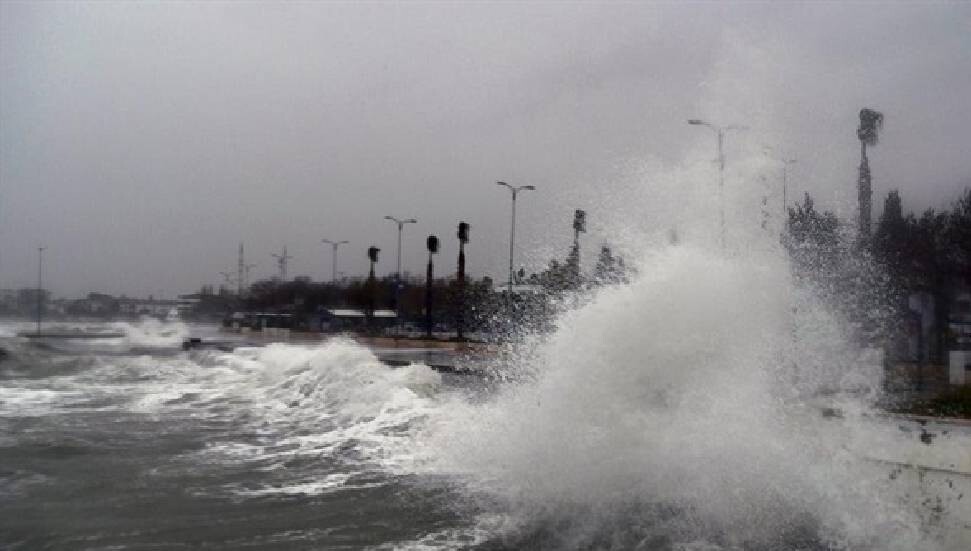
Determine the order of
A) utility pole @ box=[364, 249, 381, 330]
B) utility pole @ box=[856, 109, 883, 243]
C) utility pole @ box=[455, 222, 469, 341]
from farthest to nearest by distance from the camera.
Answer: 1. utility pole @ box=[364, 249, 381, 330]
2. utility pole @ box=[455, 222, 469, 341]
3. utility pole @ box=[856, 109, 883, 243]

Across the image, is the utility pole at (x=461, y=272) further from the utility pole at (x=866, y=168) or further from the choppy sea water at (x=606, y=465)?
the choppy sea water at (x=606, y=465)

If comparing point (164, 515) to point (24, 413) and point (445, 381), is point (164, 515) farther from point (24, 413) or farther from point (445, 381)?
point (24, 413)

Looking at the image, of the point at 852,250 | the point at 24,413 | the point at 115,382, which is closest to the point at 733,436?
→ the point at 852,250

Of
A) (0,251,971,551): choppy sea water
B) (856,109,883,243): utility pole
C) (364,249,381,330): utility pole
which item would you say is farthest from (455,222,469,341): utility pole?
(0,251,971,551): choppy sea water

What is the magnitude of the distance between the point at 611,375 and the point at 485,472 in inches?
80.7

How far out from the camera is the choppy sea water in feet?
24.6

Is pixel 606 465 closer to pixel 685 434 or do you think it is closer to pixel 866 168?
pixel 685 434

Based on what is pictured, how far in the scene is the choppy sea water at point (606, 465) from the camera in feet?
24.6

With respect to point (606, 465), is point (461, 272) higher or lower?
higher

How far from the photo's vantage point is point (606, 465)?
28.2 feet

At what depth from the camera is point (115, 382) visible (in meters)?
27.6

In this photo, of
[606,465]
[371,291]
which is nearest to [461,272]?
[371,291]

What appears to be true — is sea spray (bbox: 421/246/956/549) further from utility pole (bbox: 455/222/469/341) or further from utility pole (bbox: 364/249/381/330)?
utility pole (bbox: 364/249/381/330)

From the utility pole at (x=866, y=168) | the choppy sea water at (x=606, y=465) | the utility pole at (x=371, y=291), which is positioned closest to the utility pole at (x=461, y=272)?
the utility pole at (x=371, y=291)
